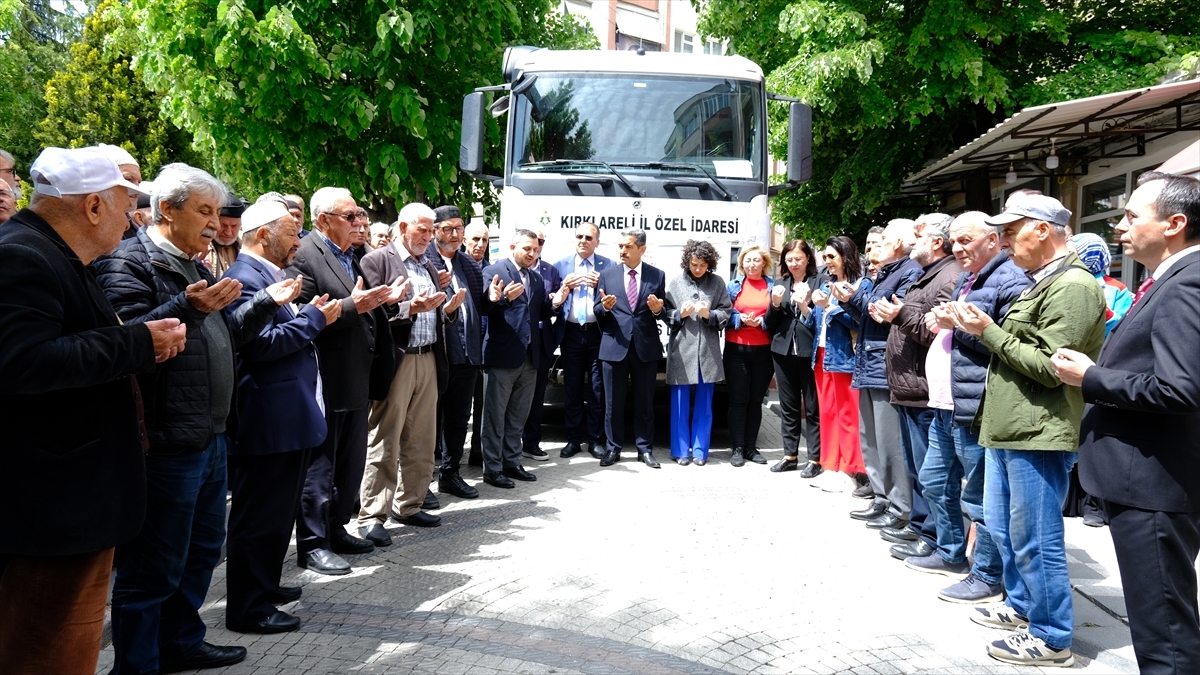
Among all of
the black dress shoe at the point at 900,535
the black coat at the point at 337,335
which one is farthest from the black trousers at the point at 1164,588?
the black coat at the point at 337,335

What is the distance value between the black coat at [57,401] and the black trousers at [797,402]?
6326 millimetres

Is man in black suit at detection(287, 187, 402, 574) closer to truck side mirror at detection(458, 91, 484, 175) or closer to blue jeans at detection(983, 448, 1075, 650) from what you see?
blue jeans at detection(983, 448, 1075, 650)

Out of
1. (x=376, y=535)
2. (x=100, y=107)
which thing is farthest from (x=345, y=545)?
(x=100, y=107)

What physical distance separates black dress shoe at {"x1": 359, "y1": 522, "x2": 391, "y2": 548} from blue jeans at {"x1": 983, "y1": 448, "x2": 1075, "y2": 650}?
3.61 meters

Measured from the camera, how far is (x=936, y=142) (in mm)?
14898

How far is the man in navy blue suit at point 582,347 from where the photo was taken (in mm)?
8367

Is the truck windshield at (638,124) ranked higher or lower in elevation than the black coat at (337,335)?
higher

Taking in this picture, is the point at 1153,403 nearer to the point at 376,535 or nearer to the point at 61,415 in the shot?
the point at 61,415

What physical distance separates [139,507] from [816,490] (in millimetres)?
5698

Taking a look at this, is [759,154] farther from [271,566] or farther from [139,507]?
[139,507]

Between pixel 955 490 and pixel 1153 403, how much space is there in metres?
2.23

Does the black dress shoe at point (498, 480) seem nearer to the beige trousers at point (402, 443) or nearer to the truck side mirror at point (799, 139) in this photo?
the beige trousers at point (402, 443)

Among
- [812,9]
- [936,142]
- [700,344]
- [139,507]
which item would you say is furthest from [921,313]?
[936,142]

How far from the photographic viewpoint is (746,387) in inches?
338
